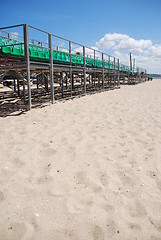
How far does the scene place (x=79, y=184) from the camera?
208cm

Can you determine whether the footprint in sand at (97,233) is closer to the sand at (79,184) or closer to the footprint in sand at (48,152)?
the sand at (79,184)

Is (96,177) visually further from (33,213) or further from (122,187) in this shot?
(33,213)

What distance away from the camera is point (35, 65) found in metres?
6.36

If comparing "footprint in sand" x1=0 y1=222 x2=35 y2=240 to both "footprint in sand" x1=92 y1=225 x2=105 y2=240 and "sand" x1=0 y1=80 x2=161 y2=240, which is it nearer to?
"sand" x1=0 y1=80 x2=161 y2=240

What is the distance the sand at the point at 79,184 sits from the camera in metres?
1.53

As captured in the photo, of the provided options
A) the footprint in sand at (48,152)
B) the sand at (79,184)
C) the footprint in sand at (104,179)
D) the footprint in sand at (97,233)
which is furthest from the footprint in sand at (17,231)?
the footprint in sand at (48,152)

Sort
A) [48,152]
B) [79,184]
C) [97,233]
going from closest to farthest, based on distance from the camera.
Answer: [97,233]
[79,184]
[48,152]

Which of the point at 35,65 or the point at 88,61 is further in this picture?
the point at 88,61

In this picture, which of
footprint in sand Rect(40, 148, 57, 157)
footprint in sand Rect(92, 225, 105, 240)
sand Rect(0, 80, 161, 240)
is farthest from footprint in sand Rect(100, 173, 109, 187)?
footprint in sand Rect(40, 148, 57, 157)

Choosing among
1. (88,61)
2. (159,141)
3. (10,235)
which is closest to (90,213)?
(10,235)

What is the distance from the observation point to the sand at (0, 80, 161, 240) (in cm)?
153

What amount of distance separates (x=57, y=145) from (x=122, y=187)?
4.34 feet

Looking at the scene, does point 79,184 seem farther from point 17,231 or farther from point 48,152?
point 48,152

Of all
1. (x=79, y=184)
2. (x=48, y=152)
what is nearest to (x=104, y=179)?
(x=79, y=184)
